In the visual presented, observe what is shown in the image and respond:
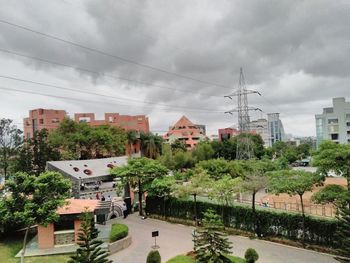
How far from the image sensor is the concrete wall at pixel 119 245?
1770cm

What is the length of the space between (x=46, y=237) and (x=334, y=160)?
16.7m

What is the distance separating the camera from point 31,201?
49.1 feet

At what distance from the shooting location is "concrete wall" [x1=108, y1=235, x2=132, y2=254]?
17.7 meters

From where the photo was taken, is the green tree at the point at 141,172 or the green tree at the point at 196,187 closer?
the green tree at the point at 196,187

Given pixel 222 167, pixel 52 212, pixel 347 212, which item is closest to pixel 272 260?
pixel 347 212

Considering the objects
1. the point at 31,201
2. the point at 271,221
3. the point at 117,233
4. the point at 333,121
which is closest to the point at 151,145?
the point at 117,233

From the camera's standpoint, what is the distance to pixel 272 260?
633 inches

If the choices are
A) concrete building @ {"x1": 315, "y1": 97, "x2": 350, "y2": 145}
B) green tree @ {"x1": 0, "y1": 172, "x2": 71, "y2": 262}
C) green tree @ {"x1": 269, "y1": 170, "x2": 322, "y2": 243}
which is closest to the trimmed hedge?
green tree @ {"x1": 269, "y1": 170, "x2": 322, "y2": 243}

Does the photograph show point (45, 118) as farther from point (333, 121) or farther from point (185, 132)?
point (333, 121)

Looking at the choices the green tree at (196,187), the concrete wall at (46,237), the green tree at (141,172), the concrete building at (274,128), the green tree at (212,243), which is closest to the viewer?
the green tree at (212,243)

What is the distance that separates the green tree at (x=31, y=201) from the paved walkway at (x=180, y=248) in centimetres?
460

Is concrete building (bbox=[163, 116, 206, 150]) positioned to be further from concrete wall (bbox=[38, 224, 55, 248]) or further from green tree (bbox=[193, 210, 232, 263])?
green tree (bbox=[193, 210, 232, 263])

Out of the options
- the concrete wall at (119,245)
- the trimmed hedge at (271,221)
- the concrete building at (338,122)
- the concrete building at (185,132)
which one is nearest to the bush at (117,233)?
the concrete wall at (119,245)

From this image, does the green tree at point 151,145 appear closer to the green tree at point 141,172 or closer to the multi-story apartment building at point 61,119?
the multi-story apartment building at point 61,119
